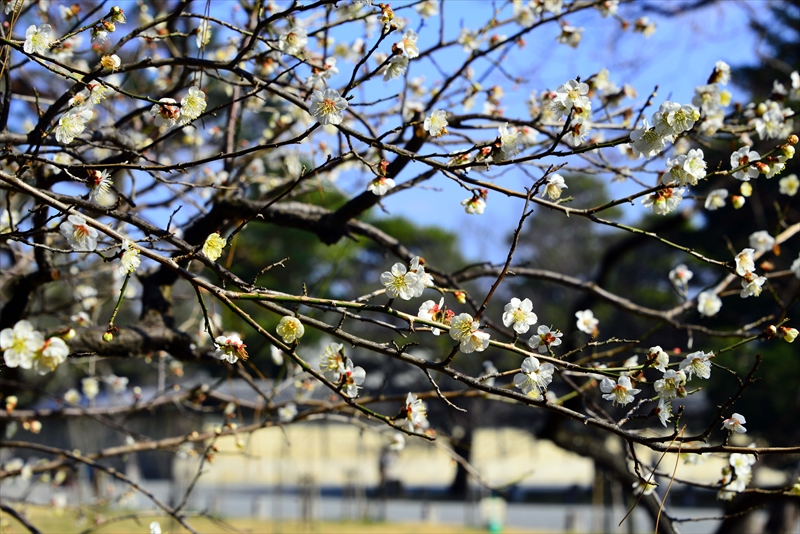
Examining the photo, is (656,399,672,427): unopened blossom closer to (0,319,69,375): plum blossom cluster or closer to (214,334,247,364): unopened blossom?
(214,334,247,364): unopened blossom

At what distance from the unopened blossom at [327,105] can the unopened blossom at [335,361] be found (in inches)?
19.2

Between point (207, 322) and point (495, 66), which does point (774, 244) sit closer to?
point (495, 66)

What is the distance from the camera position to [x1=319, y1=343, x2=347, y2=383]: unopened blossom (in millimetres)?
1540

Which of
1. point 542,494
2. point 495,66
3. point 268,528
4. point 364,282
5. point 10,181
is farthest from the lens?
point 364,282

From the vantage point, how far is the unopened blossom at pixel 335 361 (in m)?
1.54

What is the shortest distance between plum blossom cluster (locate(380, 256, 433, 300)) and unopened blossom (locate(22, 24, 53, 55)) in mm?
911

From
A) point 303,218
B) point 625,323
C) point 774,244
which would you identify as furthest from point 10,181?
point 625,323

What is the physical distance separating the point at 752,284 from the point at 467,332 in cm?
86

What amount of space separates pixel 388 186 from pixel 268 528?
10676 mm

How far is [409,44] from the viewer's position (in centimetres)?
177

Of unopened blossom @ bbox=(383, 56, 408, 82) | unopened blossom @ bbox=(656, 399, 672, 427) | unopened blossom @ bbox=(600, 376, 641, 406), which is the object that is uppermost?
unopened blossom @ bbox=(383, 56, 408, 82)

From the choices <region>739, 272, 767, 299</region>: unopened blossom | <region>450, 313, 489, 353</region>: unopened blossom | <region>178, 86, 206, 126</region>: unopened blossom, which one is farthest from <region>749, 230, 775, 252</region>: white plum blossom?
<region>178, 86, 206, 126</region>: unopened blossom

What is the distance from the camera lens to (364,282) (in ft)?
69.2

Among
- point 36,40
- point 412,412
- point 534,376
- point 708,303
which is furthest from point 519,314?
point 708,303
